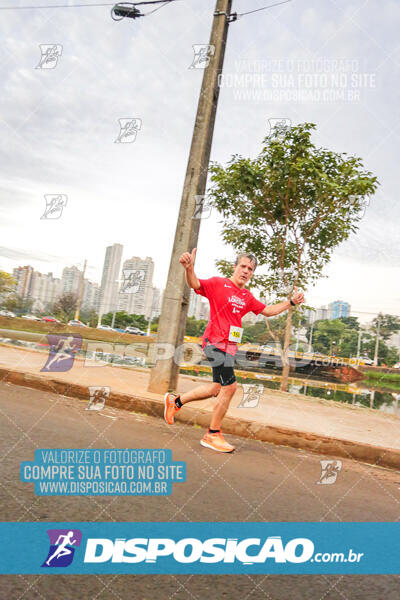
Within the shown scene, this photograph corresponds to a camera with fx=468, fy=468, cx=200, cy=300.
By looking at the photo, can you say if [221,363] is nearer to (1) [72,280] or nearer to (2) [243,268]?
(2) [243,268]

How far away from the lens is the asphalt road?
1.77 metres

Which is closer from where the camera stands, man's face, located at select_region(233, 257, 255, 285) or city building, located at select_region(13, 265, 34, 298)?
man's face, located at select_region(233, 257, 255, 285)

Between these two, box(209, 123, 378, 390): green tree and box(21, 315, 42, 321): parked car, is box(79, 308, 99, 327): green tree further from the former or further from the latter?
box(209, 123, 378, 390): green tree

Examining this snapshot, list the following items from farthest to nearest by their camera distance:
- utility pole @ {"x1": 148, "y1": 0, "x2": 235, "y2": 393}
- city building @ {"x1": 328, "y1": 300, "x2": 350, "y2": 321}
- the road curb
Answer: city building @ {"x1": 328, "y1": 300, "x2": 350, "y2": 321}
utility pole @ {"x1": 148, "y1": 0, "x2": 235, "y2": 393}
the road curb

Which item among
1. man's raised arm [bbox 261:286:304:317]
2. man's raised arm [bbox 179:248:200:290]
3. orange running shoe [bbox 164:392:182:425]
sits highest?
man's raised arm [bbox 179:248:200:290]

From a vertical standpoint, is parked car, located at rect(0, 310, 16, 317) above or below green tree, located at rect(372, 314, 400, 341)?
below

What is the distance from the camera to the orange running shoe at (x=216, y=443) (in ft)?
14.0

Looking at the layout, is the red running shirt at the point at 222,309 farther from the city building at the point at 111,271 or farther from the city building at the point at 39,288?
the city building at the point at 111,271

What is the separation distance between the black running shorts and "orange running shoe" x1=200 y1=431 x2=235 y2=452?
506 millimetres

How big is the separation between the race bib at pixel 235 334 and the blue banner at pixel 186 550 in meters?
2.01

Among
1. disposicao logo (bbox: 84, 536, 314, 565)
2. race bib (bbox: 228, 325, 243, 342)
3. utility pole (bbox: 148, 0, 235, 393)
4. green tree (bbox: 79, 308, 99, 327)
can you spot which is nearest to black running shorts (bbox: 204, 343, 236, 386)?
race bib (bbox: 228, 325, 243, 342)

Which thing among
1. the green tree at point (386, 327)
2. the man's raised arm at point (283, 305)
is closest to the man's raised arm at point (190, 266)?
the man's raised arm at point (283, 305)

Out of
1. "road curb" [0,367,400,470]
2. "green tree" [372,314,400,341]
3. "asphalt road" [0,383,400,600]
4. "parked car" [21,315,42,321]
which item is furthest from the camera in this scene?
"green tree" [372,314,400,341]

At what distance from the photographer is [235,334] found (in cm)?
437
